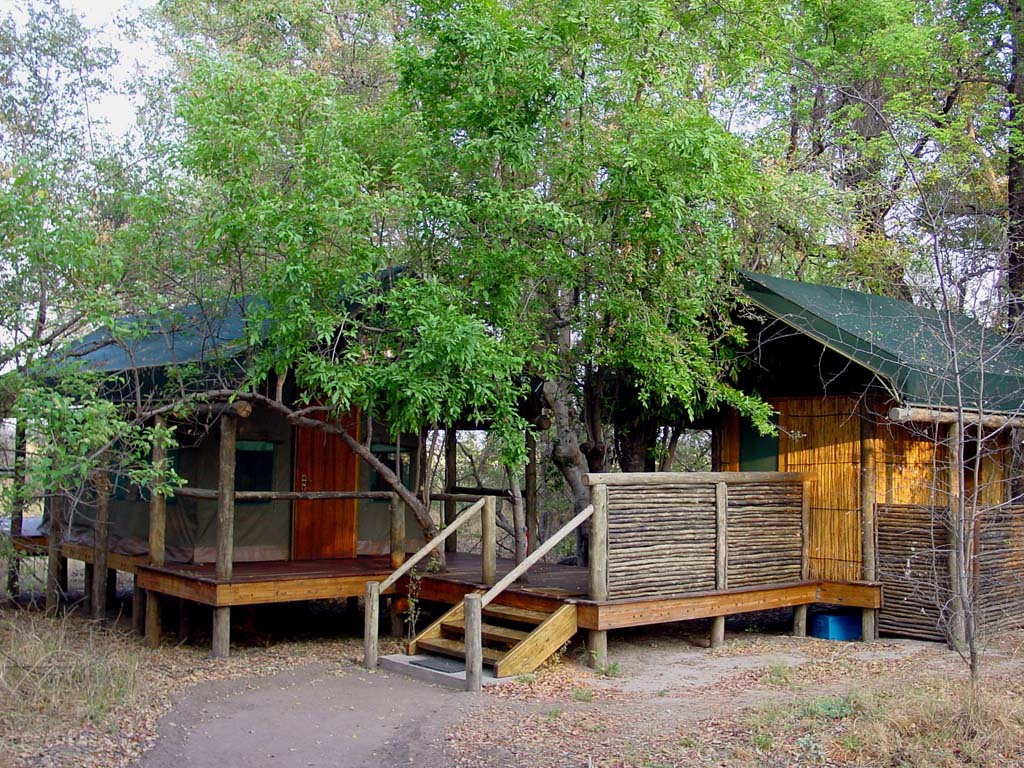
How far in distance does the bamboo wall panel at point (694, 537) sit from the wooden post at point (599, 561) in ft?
0.35

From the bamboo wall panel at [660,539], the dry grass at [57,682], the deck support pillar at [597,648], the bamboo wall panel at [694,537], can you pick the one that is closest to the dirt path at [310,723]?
the dry grass at [57,682]

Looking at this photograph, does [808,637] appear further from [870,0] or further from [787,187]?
[870,0]

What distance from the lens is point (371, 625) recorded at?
964 cm

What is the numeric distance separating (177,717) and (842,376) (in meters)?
7.52

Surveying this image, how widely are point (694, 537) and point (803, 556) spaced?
1.82m

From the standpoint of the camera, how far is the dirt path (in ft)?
22.5

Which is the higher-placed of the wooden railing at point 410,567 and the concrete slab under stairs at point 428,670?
the wooden railing at point 410,567

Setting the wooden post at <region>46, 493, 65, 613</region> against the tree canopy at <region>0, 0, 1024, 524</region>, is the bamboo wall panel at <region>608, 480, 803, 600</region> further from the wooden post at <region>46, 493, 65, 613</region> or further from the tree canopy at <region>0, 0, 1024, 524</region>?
the wooden post at <region>46, 493, 65, 613</region>

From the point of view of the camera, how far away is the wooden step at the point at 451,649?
9.03 metres

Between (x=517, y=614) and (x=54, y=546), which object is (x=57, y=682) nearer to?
(x=517, y=614)

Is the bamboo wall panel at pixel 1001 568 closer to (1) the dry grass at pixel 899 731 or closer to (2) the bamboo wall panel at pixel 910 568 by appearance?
(2) the bamboo wall panel at pixel 910 568

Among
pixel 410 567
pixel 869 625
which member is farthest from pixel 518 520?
pixel 869 625

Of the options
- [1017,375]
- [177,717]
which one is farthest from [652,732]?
[1017,375]

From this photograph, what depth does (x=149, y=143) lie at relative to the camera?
13219 mm
